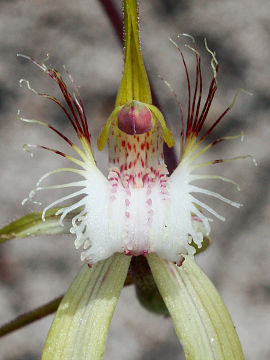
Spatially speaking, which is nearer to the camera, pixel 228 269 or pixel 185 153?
pixel 185 153

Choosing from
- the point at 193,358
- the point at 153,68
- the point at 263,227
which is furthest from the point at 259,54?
the point at 193,358

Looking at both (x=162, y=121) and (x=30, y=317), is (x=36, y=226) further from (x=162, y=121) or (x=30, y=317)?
(x=162, y=121)

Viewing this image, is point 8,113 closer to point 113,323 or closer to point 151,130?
point 113,323

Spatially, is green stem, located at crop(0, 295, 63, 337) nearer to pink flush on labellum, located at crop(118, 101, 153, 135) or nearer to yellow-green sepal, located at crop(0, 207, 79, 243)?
yellow-green sepal, located at crop(0, 207, 79, 243)

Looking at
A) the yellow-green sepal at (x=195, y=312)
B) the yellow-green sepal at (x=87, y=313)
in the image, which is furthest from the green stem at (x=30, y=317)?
the yellow-green sepal at (x=195, y=312)

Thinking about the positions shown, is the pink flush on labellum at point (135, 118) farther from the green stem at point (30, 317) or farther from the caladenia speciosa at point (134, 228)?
the green stem at point (30, 317)

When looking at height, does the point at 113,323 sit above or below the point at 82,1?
below

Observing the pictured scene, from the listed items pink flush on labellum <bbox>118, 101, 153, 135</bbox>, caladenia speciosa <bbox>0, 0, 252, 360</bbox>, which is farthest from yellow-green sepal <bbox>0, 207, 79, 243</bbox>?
pink flush on labellum <bbox>118, 101, 153, 135</bbox>

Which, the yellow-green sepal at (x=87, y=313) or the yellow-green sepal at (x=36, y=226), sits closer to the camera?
the yellow-green sepal at (x=87, y=313)
